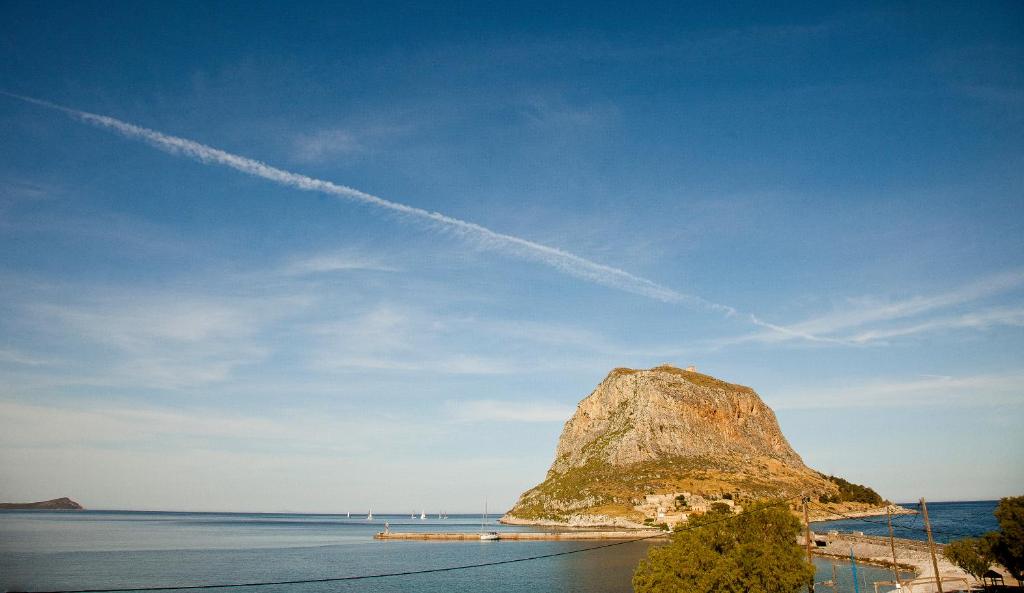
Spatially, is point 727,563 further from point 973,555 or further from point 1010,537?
point 973,555

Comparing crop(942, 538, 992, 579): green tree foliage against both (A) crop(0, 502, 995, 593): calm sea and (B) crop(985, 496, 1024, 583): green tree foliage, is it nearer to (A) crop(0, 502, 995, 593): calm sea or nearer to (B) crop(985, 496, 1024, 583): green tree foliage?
(B) crop(985, 496, 1024, 583): green tree foliage

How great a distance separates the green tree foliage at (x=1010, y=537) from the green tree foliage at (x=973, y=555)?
1.20 m

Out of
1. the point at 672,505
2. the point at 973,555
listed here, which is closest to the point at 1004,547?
the point at 973,555

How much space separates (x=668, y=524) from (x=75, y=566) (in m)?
125

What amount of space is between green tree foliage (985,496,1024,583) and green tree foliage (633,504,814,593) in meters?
20.5

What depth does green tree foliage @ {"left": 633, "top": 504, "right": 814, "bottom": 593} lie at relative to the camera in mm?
41406

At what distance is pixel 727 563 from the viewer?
4172cm

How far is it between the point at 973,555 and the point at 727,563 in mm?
32062

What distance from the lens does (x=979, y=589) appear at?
196ft

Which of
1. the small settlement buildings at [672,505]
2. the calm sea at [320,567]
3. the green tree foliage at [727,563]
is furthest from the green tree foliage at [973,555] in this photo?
the small settlement buildings at [672,505]

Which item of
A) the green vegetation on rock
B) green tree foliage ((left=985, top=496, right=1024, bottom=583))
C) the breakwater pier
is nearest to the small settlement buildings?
the breakwater pier

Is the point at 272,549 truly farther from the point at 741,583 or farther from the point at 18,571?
the point at 741,583

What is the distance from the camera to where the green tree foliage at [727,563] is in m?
41.4

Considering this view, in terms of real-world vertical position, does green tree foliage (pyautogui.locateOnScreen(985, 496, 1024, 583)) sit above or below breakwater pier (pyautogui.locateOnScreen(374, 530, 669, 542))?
above
